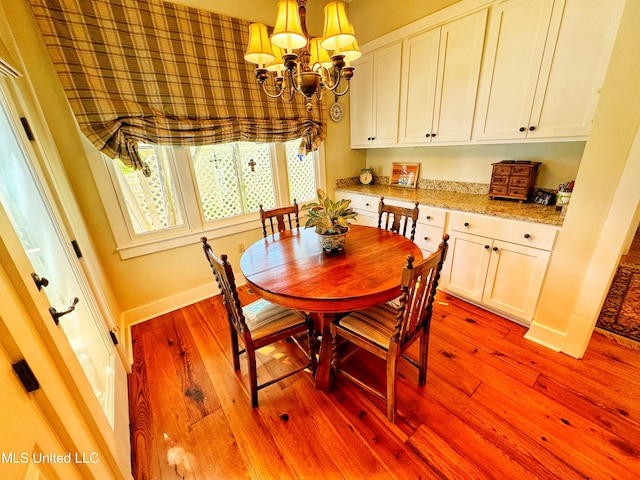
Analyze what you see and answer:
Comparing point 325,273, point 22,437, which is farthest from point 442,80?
point 22,437

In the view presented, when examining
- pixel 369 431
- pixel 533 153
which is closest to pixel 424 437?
pixel 369 431

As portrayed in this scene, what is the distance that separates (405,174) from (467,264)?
135cm

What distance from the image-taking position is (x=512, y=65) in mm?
1939

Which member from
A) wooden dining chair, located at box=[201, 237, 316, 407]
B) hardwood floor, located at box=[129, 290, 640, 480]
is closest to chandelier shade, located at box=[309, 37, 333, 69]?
wooden dining chair, located at box=[201, 237, 316, 407]

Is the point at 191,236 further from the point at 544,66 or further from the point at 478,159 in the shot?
the point at 544,66

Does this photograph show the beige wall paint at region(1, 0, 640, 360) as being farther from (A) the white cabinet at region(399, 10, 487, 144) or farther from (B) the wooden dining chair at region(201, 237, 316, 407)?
(B) the wooden dining chair at region(201, 237, 316, 407)

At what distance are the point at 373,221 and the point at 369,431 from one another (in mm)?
2083

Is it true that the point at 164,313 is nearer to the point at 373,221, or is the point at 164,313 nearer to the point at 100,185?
the point at 100,185

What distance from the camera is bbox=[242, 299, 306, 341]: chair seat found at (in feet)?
4.91

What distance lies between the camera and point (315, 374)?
1700 millimetres

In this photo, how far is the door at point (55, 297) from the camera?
80 cm

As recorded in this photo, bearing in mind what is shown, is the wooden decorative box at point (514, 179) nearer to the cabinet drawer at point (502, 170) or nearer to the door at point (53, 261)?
the cabinet drawer at point (502, 170)

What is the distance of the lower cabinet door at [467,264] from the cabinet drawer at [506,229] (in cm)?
6

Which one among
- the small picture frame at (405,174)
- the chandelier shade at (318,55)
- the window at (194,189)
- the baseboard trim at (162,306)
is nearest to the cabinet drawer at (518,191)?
the small picture frame at (405,174)
